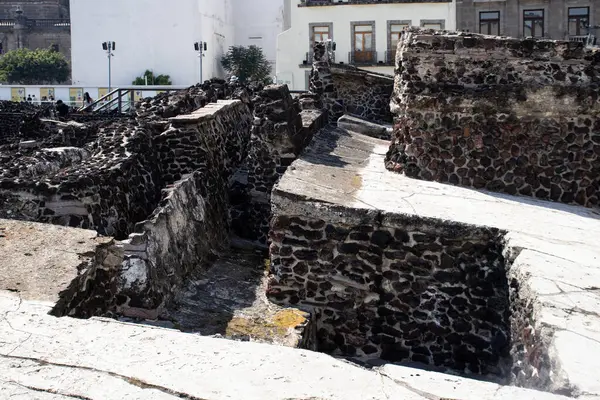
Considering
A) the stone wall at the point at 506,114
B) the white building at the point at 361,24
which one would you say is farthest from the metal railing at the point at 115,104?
the stone wall at the point at 506,114

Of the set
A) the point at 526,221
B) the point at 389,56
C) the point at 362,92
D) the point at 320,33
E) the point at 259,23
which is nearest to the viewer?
the point at 526,221

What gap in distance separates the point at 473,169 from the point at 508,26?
25.1m

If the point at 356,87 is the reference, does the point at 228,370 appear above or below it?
below

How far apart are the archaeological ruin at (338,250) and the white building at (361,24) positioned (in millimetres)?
23918

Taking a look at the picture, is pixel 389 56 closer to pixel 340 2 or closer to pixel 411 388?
pixel 340 2

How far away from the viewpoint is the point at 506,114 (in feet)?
25.3

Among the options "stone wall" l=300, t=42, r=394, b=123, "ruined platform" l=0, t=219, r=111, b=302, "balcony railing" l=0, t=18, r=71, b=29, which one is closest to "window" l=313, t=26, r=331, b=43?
"stone wall" l=300, t=42, r=394, b=123

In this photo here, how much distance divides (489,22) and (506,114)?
2525 cm

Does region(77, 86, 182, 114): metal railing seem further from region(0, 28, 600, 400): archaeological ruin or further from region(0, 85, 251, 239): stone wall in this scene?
region(0, 28, 600, 400): archaeological ruin

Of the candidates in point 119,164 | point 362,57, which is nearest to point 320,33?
point 362,57

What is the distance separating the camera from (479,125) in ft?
25.6

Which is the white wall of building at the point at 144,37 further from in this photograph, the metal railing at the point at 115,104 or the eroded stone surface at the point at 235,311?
the eroded stone surface at the point at 235,311

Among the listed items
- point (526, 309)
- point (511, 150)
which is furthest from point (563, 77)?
point (526, 309)

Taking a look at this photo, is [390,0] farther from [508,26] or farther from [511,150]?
[511,150]
